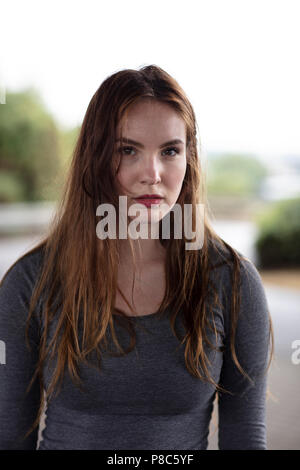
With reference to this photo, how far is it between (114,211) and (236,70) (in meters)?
4.84

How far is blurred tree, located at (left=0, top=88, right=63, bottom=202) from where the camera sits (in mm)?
8188

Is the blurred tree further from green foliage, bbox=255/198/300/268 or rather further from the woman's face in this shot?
the woman's face

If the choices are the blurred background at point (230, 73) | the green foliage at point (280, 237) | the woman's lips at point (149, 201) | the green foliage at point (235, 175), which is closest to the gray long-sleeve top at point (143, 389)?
the woman's lips at point (149, 201)

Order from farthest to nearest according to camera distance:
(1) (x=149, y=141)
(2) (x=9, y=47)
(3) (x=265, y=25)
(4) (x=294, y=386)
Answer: (2) (x=9, y=47) → (3) (x=265, y=25) → (4) (x=294, y=386) → (1) (x=149, y=141)

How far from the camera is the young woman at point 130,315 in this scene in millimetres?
968

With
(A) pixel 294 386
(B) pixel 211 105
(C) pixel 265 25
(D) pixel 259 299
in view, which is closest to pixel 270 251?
(B) pixel 211 105

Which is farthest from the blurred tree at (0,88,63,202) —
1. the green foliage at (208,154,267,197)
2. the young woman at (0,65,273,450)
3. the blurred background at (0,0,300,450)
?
the young woman at (0,65,273,450)

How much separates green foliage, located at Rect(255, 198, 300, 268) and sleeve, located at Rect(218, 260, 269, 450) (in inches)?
169

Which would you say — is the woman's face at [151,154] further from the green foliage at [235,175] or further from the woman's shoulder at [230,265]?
the green foliage at [235,175]

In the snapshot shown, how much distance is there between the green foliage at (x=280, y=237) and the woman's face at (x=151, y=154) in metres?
4.40

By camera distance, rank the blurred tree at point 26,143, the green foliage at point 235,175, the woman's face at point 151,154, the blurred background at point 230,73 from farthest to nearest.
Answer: the blurred tree at point 26,143 → the green foliage at point 235,175 → the blurred background at point 230,73 → the woman's face at point 151,154

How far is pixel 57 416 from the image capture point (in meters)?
1.00

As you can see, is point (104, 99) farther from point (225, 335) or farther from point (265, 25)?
point (265, 25)

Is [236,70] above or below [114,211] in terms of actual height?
above
